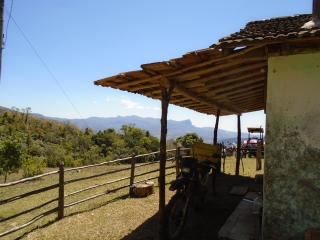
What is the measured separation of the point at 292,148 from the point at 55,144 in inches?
1022

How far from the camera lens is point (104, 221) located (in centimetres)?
811

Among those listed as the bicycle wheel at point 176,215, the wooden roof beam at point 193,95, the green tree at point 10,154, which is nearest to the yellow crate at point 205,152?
the wooden roof beam at point 193,95

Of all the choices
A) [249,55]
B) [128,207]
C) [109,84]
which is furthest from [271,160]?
[128,207]

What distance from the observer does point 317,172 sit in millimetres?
4871

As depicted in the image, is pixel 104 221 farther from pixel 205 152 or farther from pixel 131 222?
pixel 205 152

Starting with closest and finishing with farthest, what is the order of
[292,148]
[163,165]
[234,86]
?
[292,148] < [163,165] < [234,86]

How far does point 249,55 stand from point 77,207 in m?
6.48

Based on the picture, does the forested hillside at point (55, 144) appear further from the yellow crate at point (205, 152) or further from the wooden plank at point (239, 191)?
the yellow crate at point (205, 152)

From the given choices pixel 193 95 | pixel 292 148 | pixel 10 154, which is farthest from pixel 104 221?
pixel 10 154

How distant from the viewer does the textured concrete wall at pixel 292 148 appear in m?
4.87

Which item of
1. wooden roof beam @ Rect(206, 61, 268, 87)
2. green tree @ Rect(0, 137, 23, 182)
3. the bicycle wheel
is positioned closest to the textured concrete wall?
wooden roof beam @ Rect(206, 61, 268, 87)

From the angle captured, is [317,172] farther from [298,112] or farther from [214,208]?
[214,208]

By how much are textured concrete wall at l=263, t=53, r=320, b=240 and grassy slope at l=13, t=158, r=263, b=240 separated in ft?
10.4

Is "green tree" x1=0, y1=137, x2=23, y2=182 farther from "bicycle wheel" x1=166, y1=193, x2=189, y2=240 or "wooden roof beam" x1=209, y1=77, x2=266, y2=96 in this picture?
"bicycle wheel" x1=166, y1=193, x2=189, y2=240
